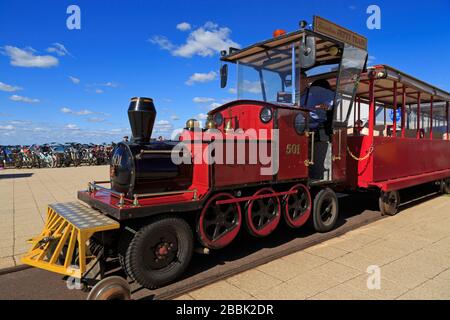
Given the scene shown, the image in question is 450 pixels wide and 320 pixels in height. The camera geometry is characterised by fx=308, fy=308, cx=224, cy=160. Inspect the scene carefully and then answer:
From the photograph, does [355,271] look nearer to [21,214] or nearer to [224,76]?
[224,76]

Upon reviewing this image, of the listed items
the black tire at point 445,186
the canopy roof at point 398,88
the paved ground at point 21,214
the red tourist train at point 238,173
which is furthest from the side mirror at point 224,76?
the black tire at point 445,186

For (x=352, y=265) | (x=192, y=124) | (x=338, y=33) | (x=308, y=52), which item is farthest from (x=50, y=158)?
(x=352, y=265)

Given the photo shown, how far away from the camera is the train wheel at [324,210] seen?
16.4 ft

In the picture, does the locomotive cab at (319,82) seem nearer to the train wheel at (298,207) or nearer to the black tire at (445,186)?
the train wheel at (298,207)

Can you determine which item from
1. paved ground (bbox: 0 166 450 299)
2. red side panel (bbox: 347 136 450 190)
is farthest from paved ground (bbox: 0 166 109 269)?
red side panel (bbox: 347 136 450 190)

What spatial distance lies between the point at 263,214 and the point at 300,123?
148 centimetres

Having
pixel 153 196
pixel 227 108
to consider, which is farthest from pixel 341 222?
pixel 153 196

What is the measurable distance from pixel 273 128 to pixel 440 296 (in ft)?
8.60

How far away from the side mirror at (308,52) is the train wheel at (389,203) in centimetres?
368

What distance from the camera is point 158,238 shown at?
3234 mm

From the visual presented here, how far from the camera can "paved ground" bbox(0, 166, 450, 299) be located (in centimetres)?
321

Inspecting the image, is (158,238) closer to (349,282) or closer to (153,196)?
(153,196)

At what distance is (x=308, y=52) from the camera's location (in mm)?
4211
